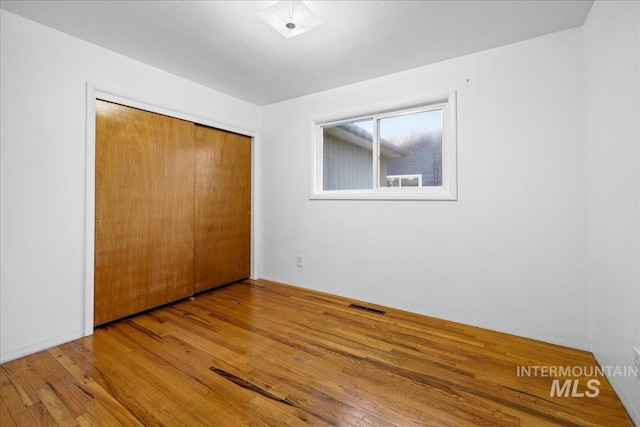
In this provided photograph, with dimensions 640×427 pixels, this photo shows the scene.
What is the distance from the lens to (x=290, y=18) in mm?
1894

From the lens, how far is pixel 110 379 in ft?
5.60

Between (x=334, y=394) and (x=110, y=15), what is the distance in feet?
9.51

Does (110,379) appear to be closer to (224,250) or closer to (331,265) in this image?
(224,250)

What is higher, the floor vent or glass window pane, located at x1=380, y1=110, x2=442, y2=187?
glass window pane, located at x1=380, y1=110, x2=442, y2=187

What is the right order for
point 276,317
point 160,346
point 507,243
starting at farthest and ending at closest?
1. point 276,317
2. point 507,243
3. point 160,346

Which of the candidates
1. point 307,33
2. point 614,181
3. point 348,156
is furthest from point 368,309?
point 307,33

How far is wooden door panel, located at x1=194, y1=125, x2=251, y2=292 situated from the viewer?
3.26 metres

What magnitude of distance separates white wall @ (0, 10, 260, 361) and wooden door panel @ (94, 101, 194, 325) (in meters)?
0.18

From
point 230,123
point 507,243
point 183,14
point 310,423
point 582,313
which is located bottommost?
point 310,423

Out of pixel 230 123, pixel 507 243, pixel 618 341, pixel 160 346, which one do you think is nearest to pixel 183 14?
pixel 230 123

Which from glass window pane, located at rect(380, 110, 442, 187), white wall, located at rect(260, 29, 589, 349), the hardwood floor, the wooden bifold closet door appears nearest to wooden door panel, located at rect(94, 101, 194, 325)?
the wooden bifold closet door

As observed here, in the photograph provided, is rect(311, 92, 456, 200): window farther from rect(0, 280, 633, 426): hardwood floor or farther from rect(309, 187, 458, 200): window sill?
rect(0, 280, 633, 426): hardwood floor

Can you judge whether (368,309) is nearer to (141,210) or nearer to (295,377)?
(295,377)

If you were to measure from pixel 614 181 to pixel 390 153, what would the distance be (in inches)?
69.3
